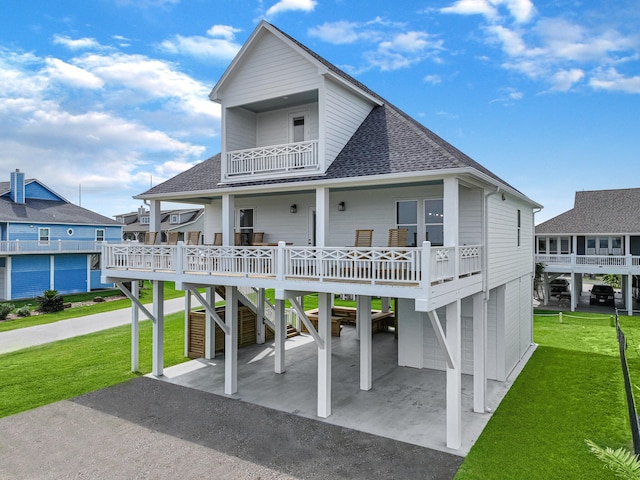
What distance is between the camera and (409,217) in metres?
12.2

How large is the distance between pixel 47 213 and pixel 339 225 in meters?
32.9

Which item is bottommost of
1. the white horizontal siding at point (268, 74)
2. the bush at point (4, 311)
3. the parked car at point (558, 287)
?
the bush at point (4, 311)

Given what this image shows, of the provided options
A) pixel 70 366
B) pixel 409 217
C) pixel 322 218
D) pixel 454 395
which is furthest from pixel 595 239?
pixel 70 366

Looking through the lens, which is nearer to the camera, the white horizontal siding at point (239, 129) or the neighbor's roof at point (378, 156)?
the neighbor's roof at point (378, 156)

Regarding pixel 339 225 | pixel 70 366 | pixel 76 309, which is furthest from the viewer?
pixel 76 309

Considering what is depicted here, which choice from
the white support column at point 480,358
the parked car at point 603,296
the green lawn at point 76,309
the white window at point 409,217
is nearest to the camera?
the white support column at point 480,358

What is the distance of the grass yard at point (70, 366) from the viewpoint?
12180 millimetres

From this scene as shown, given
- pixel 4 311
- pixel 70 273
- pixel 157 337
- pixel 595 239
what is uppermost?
pixel 595 239

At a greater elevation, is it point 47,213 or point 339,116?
point 339,116

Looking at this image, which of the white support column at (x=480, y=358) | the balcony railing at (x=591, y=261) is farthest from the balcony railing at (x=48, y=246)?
the balcony railing at (x=591, y=261)

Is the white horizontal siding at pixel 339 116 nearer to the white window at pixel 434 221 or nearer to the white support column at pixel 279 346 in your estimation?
the white window at pixel 434 221

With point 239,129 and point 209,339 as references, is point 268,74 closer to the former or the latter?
point 239,129

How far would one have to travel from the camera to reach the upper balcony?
27.2 feet

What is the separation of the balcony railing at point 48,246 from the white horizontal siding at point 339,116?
3035cm
